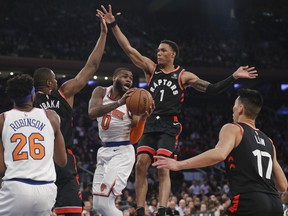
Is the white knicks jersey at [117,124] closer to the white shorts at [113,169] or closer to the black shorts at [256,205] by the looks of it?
the white shorts at [113,169]

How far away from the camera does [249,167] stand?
5855 mm

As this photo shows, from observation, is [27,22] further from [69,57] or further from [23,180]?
[23,180]

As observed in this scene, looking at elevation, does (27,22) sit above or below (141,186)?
above

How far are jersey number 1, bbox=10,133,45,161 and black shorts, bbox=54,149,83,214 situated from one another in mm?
1855

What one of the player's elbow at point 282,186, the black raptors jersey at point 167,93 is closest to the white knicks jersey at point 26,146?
the player's elbow at point 282,186

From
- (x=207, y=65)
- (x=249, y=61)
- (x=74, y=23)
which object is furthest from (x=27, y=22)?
(x=249, y=61)

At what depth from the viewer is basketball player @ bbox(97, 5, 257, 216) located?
27.5 ft

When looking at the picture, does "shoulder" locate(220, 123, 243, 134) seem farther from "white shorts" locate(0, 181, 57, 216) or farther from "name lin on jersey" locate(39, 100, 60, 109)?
"name lin on jersey" locate(39, 100, 60, 109)

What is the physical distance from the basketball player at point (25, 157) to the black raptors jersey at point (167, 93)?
3.36m

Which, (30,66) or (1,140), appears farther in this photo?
(30,66)

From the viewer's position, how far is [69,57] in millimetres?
27781

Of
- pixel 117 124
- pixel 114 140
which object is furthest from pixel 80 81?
pixel 114 140

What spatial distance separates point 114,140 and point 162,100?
1.13 m

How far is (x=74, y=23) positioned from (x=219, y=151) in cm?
2684
